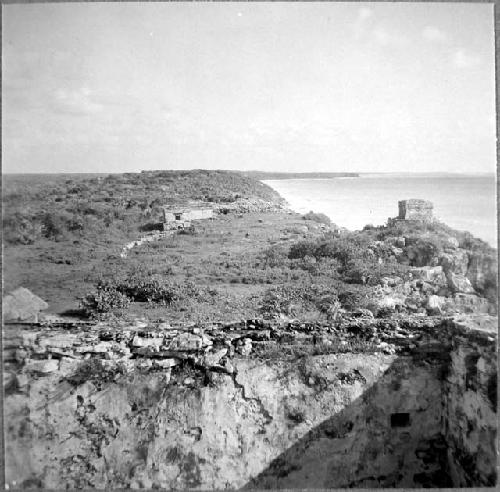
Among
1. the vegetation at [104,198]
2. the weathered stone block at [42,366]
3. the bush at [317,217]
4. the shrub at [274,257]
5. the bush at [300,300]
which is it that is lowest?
the weathered stone block at [42,366]

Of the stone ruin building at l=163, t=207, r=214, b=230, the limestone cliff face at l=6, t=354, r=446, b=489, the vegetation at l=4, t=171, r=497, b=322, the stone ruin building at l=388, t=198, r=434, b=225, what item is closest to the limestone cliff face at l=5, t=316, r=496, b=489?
the limestone cliff face at l=6, t=354, r=446, b=489

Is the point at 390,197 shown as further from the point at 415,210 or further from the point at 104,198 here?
the point at 104,198

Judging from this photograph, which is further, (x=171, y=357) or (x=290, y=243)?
(x=290, y=243)

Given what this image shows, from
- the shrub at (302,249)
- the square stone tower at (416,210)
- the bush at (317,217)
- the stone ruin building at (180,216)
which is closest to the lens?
the square stone tower at (416,210)

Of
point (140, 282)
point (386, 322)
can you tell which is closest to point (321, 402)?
point (386, 322)

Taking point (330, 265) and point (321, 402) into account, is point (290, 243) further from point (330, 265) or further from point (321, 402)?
point (321, 402)

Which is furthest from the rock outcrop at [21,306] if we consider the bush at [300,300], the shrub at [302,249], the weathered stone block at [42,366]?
the shrub at [302,249]

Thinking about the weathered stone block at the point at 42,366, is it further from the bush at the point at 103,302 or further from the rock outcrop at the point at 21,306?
the bush at the point at 103,302
